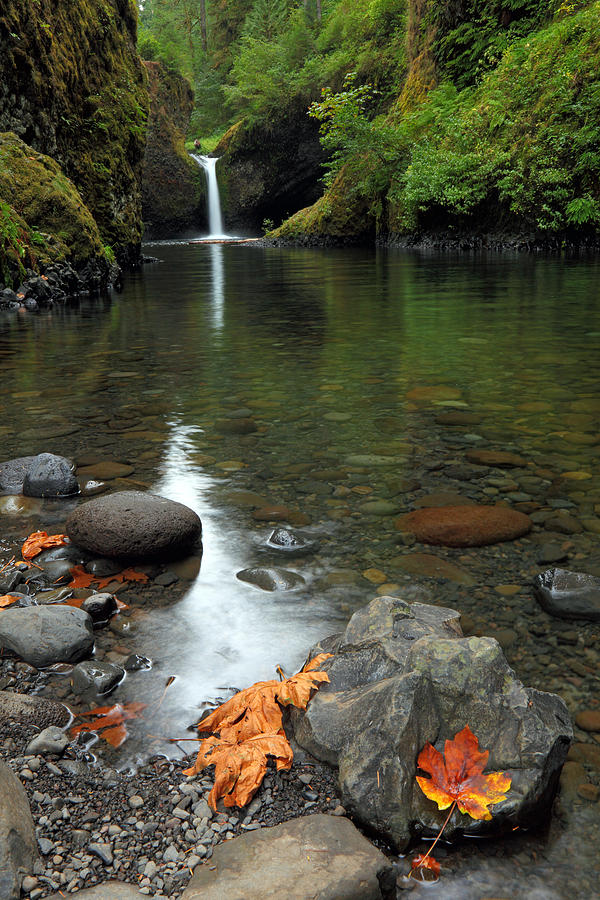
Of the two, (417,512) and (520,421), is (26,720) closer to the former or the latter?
(417,512)

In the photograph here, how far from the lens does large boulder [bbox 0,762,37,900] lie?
3.65 feet

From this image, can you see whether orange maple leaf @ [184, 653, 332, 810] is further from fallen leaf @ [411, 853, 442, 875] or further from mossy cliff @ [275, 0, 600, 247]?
mossy cliff @ [275, 0, 600, 247]

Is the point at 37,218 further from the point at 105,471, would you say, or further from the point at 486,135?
the point at 486,135

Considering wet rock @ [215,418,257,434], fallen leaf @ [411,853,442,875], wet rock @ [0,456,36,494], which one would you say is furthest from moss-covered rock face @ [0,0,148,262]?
fallen leaf @ [411,853,442,875]

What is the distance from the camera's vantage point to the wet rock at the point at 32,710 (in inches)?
61.9

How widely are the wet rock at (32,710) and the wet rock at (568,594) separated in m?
1.47

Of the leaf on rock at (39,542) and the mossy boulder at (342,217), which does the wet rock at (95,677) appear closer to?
the leaf on rock at (39,542)

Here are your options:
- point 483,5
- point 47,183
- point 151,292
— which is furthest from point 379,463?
point 483,5

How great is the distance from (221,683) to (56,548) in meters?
1.07

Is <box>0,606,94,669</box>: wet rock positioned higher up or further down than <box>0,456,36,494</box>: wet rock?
further down

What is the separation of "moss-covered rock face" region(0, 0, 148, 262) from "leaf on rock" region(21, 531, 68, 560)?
1210cm

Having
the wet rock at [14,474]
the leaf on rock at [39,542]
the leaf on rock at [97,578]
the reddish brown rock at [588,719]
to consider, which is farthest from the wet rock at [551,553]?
the wet rock at [14,474]

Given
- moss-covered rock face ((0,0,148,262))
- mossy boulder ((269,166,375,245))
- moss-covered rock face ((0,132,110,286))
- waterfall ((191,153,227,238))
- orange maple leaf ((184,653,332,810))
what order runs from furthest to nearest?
waterfall ((191,153,227,238)) → mossy boulder ((269,166,375,245)) → moss-covered rock face ((0,0,148,262)) → moss-covered rock face ((0,132,110,286)) → orange maple leaf ((184,653,332,810))

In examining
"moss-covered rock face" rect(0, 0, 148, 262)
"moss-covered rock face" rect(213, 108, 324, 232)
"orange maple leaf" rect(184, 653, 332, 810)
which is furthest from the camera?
"moss-covered rock face" rect(213, 108, 324, 232)
